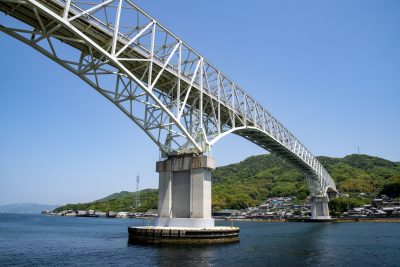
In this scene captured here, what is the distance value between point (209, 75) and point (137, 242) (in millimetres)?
22641

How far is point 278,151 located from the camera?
7906 cm

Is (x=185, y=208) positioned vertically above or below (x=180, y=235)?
above

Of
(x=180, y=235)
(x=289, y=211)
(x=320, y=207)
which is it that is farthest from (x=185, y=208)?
(x=289, y=211)

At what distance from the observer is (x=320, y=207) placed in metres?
112

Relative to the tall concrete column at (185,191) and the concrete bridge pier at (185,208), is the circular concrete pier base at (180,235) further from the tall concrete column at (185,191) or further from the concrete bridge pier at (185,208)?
the tall concrete column at (185,191)

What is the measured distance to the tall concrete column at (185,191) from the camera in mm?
38188

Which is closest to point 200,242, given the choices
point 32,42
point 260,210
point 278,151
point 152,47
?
point 152,47

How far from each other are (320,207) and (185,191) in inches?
3317

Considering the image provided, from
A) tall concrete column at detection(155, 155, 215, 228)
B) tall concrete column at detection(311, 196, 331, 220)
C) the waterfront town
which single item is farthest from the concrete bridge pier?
the waterfront town

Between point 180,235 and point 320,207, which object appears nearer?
point 180,235

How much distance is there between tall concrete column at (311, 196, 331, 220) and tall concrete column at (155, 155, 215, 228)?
8174 cm

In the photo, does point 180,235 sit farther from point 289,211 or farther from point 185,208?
point 289,211

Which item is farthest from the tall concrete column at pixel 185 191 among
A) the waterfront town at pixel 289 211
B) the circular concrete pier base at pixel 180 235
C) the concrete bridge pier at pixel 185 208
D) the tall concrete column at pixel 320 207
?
the waterfront town at pixel 289 211

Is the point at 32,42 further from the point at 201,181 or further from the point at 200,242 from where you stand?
the point at 200,242
